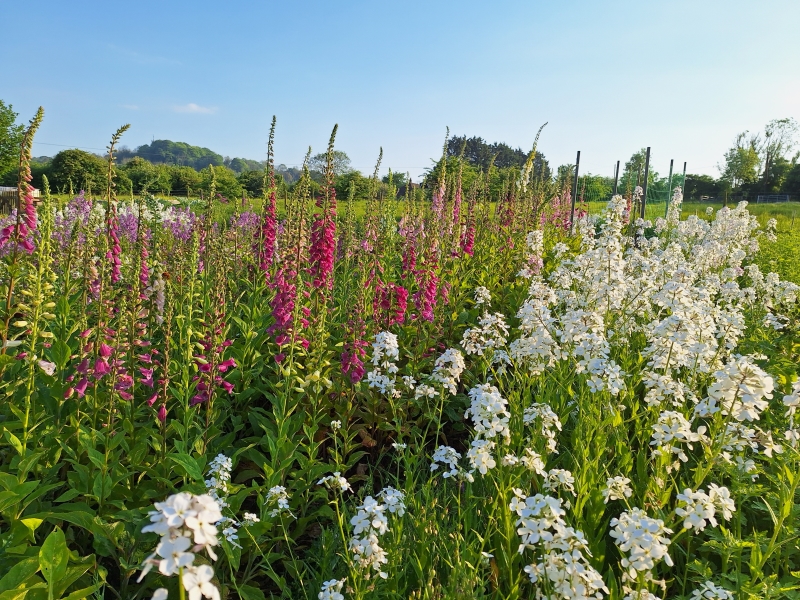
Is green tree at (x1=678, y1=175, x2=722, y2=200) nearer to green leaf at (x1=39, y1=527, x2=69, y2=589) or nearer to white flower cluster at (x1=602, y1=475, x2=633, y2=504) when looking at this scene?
white flower cluster at (x1=602, y1=475, x2=633, y2=504)

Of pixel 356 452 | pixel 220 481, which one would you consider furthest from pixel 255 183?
pixel 220 481

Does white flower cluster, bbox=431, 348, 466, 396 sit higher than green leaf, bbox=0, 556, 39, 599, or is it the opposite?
white flower cluster, bbox=431, 348, 466, 396

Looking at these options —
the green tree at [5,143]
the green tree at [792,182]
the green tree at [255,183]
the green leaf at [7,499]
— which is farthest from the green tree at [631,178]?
the green tree at [5,143]

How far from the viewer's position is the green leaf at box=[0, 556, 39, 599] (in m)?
2.00

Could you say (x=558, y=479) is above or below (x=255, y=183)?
below

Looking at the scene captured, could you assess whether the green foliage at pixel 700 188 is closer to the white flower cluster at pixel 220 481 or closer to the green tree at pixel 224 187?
the green tree at pixel 224 187

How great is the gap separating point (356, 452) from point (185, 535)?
9.26 feet

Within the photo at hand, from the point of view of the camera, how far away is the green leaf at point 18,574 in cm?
200

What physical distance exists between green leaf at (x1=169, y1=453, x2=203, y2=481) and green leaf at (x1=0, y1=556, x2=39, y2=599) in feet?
2.29

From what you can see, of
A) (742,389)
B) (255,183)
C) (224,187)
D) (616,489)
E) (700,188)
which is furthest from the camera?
(700,188)

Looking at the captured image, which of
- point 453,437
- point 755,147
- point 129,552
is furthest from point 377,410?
point 755,147


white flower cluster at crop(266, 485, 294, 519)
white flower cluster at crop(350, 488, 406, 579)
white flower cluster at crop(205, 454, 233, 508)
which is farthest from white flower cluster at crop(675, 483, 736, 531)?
white flower cluster at crop(205, 454, 233, 508)

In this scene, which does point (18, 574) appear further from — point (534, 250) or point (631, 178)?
point (631, 178)

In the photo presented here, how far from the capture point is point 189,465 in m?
2.68
